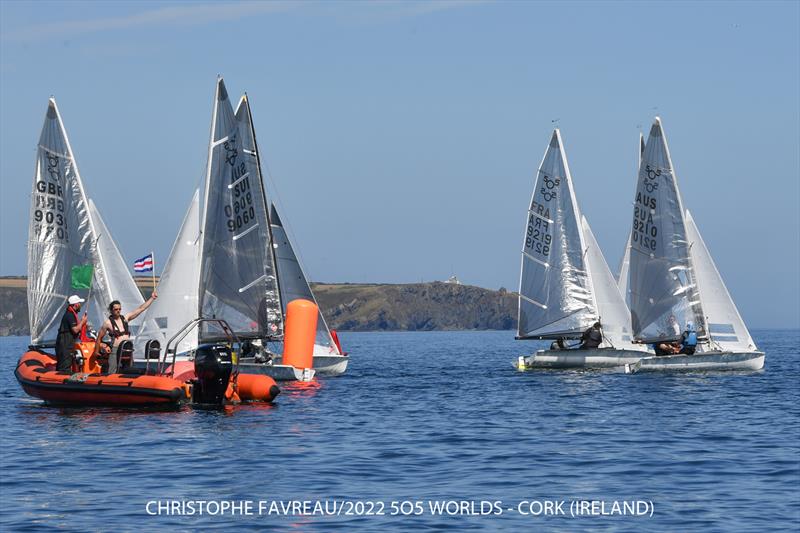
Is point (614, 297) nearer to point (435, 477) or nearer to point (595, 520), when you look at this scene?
point (435, 477)

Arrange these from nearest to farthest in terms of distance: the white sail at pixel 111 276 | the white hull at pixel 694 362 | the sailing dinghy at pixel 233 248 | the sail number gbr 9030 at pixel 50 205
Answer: the sail number gbr 9030 at pixel 50 205, the white sail at pixel 111 276, the sailing dinghy at pixel 233 248, the white hull at pixel 694 362

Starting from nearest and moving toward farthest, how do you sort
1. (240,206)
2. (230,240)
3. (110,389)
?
(110,389)
(230,240)
(240,206)

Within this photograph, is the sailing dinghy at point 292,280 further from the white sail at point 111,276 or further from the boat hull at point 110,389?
the boat hull at point 110,389

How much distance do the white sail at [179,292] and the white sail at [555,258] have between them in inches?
625

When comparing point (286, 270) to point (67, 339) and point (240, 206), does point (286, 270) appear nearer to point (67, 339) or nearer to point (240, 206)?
point (240, 206)

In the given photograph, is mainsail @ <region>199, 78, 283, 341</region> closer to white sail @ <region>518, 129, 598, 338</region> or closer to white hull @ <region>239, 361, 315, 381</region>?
white hull @ <region>239, 361, 315, 381</region>

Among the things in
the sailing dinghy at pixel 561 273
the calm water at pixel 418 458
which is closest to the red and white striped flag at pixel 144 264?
the calm water at pixel 418 458

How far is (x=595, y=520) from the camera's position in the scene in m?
17.5

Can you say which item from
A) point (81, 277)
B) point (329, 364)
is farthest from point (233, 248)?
point (81, 277)

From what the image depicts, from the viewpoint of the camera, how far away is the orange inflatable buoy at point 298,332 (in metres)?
40.5

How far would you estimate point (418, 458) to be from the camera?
23.5 meters

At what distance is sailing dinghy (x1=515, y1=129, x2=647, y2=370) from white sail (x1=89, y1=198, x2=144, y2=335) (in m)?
18.1

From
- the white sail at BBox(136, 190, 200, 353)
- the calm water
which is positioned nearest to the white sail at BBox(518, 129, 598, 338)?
the calm water

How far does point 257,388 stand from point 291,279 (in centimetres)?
1529
